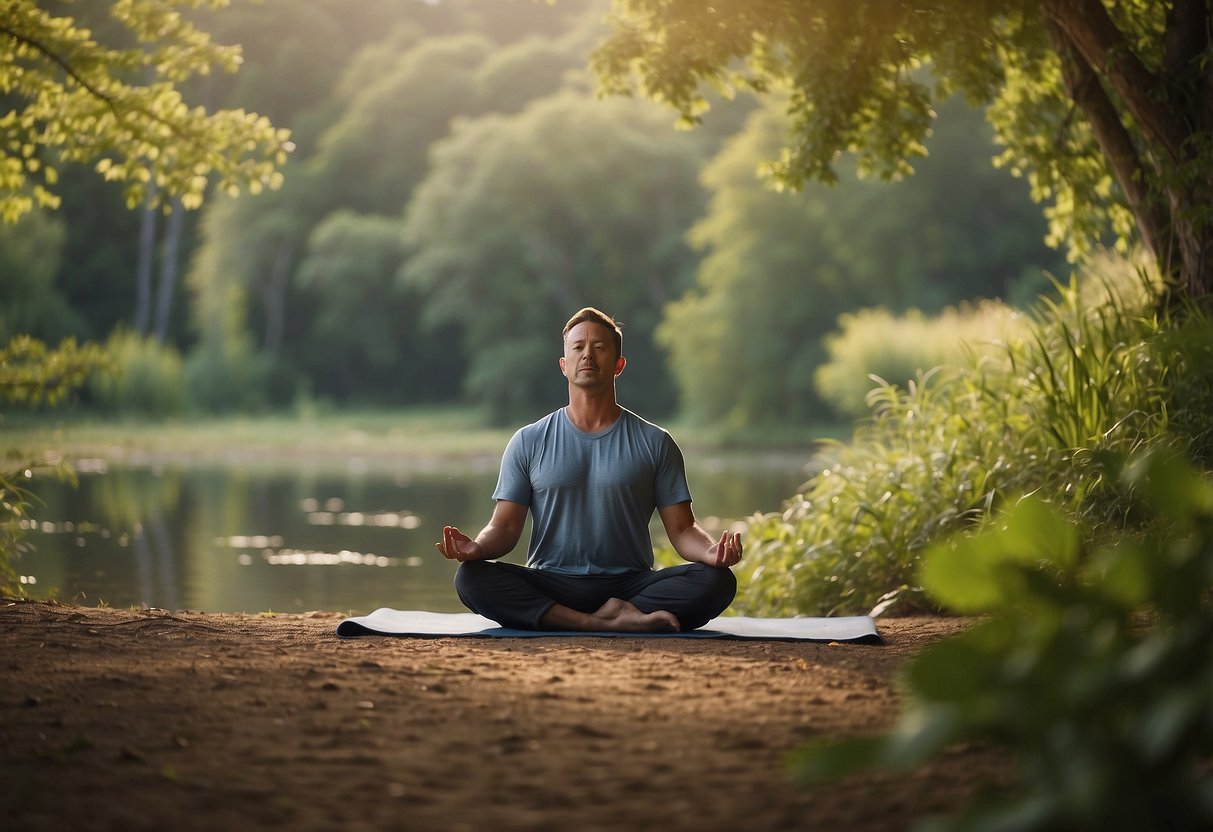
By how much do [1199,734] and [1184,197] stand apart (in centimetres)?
483

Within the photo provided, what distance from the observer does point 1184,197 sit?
636 cm

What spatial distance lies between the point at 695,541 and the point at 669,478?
0.26 m

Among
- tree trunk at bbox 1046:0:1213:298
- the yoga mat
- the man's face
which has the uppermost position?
tree trunk at bbox 1046:0:1213:298

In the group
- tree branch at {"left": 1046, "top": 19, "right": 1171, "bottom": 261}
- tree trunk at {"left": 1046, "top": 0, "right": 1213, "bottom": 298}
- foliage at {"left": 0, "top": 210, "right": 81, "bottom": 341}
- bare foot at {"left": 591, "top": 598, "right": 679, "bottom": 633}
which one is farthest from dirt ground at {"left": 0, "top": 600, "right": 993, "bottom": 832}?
foliage at {"left": 0, "top": 210, "right": 81, "bottom": 341}

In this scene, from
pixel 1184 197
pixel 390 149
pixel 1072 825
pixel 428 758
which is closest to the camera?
pixel 1072 825

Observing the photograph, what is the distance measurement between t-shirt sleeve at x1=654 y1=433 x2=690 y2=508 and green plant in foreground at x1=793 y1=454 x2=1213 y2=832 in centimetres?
264

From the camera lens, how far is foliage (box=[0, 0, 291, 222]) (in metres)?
7.24

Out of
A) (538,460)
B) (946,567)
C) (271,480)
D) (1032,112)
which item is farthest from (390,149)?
(946,567)

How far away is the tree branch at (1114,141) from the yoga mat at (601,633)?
9.66ft

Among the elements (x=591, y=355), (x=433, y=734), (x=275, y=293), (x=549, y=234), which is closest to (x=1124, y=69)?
(x=591, y=355)

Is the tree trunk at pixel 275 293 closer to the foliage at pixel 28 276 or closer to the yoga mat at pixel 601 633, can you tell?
the foliage at pixel 28 276

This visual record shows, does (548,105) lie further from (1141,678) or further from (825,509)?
(1141,678)

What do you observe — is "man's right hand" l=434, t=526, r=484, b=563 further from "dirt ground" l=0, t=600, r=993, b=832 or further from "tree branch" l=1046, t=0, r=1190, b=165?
"tree branch" l=1046, t=0, r=1190, b=165

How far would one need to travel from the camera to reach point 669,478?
495 cm
